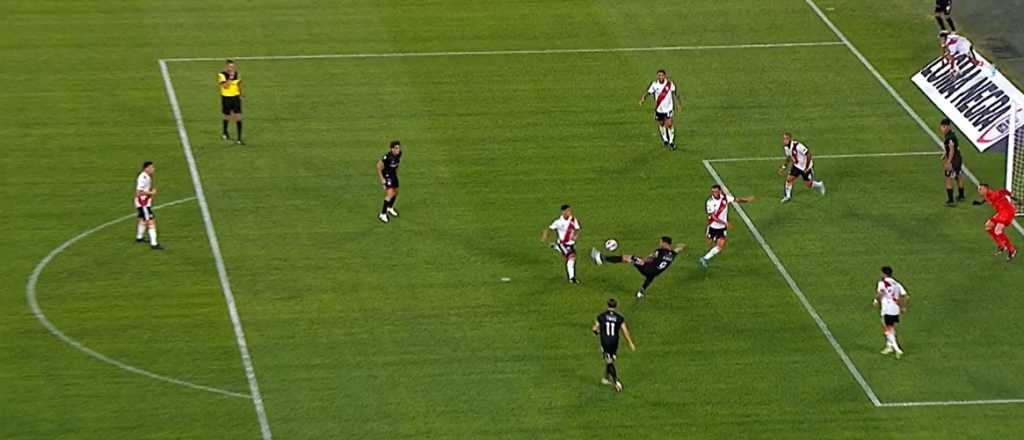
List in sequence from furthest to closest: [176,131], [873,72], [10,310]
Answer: [873,72] < [176,131] < [10,310]

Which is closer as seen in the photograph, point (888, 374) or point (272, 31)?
point (888, 374)

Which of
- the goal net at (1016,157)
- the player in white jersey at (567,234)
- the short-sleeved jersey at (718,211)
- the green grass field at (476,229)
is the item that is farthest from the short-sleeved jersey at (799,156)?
the player in white jersey at (567,234)

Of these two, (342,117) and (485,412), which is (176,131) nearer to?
(342,117)

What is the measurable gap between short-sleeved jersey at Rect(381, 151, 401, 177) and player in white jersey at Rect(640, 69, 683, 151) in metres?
7.12

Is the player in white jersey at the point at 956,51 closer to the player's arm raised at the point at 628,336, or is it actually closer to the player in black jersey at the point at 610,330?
the player's arm raised at the point at 628,336

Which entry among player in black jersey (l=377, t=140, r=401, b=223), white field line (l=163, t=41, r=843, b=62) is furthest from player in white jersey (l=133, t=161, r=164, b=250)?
white field line (l=163, t=41, r=843, b=62)

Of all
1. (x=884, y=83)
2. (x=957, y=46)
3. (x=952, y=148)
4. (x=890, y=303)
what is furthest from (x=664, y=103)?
(x=890, y=303)

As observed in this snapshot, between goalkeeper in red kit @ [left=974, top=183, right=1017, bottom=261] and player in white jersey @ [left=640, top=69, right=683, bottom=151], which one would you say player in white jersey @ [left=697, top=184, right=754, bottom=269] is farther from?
player in white jersey @ [left=640, top=69, right=683, bottom=151]

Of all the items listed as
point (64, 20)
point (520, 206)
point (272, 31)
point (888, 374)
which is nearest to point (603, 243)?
point (520, 206)

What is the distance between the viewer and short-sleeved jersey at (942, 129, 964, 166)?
48.2 meters

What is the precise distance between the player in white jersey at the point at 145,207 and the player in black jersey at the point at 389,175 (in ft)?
15.1

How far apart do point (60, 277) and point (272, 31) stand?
52.6 ft

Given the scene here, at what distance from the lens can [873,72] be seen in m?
56.7

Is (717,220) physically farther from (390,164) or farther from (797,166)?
(390,164)
